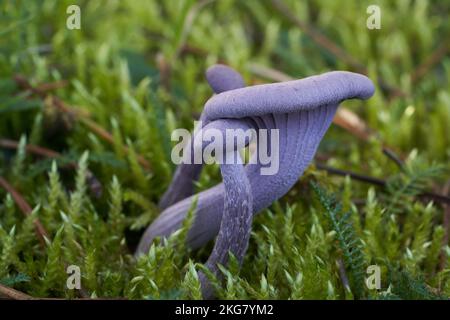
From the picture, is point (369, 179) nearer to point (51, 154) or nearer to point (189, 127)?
point (189, 127)

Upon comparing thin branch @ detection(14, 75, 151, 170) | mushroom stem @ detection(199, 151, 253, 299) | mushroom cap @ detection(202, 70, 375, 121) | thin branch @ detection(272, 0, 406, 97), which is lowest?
mushroom stem @ detection(199, 151, 253, 299)

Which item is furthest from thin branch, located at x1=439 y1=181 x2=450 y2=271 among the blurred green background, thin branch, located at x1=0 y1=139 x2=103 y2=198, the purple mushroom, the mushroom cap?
thin branch, located at x1=0 y1=139 x2=103 y2=198

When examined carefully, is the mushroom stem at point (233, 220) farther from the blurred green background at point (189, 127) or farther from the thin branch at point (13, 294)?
the thin branch at point (13, 294)

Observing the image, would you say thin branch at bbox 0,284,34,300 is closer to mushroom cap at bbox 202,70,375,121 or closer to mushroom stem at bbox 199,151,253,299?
mushroom stem at bbox 199,151,253,299

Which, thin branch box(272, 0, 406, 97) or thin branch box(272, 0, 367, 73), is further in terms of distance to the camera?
thin branch box(272, 0, 367, 73)

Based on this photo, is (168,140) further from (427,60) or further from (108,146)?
(427,60)

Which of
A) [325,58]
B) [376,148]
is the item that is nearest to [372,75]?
[325,58]

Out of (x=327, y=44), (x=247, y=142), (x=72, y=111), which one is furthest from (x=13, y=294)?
(x=327, y=44)
